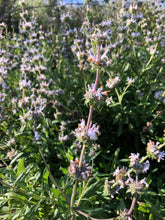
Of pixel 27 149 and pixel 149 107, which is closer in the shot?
pixel 27 149

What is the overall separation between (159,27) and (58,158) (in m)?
3.34

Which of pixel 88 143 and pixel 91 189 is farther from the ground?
pixel 88 143

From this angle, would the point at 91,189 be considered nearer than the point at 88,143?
No

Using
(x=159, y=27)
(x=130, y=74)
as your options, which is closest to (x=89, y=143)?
(x=130, y=74)

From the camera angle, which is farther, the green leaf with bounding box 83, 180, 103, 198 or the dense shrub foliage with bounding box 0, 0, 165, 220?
the green leaf with bounding box 83, 180, 103, 198

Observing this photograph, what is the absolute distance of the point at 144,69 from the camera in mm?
3279

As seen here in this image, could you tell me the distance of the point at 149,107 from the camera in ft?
10.1

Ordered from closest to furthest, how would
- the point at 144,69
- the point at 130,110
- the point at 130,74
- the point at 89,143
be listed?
the point at 89,143 → the point at 130,110 → the point at 144,69 → the point at 130,74

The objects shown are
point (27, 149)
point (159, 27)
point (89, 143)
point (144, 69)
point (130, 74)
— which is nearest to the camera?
point (89, 143)

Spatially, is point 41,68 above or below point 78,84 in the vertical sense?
above

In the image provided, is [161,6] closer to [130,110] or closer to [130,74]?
[130,74]

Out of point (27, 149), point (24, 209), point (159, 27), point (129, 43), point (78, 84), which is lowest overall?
point (24, 209)

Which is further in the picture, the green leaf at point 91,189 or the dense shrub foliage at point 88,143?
the green leaf at point 91,189

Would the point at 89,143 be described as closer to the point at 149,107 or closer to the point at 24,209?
the point at 24,209
